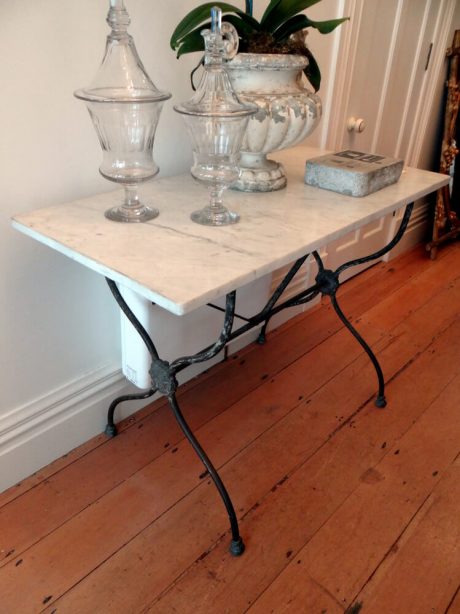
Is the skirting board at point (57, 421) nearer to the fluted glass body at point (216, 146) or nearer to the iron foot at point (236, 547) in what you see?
the iron foot at point (236, 547)

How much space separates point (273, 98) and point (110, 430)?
0.96m

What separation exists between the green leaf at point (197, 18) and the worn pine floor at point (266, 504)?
3.30 feet

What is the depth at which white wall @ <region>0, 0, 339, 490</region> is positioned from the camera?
3.20ft

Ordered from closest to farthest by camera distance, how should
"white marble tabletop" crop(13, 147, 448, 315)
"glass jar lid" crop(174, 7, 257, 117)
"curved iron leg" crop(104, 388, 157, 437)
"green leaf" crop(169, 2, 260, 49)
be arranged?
"white marble tabletop" crop(13, 147, 448, 315) → "glass jar lid" crop(174, 7, 257, 117) → "green leaf" crop(169, 2, 260, 49) → "curved iron leg" crop(104, 388, 157, 437)

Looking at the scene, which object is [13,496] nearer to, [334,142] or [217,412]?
[217,412]

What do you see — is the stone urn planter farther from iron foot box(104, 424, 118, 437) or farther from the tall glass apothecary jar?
iron foot box(104, 424, 118, 437)

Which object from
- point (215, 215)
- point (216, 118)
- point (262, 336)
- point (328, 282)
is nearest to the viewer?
point (216, 118)

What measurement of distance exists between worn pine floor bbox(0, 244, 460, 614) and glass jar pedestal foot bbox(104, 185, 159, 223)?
69 cm

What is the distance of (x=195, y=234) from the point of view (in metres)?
0.93

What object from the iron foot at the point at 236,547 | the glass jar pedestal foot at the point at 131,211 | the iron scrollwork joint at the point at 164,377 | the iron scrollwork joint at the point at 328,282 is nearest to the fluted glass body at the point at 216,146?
the glass jar pedestal foot at the point at 131,211

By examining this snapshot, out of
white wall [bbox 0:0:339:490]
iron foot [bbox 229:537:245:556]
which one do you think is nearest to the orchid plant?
white wall [bbox 0:0:339:490]

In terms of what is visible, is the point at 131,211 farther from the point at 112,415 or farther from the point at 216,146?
the point at 112,415

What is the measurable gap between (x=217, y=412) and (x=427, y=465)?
0.61 metres

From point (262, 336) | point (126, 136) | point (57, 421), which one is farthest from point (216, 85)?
point (262, 336)
